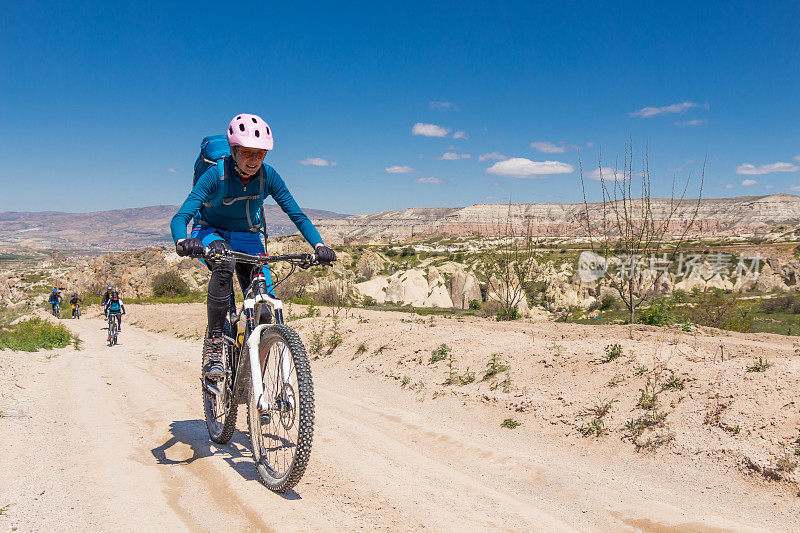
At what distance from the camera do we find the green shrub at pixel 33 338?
44.5 ft

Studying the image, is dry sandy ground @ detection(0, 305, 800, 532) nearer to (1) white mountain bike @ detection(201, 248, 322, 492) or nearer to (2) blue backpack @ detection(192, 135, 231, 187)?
(1) white mountain bike @ detection(201, 248, 322, 492)

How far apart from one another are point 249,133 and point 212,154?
2.16 feet

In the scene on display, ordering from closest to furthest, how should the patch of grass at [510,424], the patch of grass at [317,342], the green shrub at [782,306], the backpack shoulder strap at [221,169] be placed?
the backpack shoulder strap at [221,169]
the patch of grass at [510,424]
the patch of grass at [317,342]
the green shrub at [782,306]

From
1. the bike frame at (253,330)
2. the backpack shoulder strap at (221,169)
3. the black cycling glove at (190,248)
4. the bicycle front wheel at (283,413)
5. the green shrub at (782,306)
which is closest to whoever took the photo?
the bicycle front wheel at (283,413)

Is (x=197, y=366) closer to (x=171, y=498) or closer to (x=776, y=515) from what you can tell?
(x=171, y=498)

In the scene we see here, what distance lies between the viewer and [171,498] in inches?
148

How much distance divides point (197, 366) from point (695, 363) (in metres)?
9.29

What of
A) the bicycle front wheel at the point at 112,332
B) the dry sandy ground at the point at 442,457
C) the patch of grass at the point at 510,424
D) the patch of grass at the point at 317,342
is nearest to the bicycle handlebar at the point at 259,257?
the dry sandy ground at the point at 442,457

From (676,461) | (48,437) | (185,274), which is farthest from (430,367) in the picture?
(185,274)

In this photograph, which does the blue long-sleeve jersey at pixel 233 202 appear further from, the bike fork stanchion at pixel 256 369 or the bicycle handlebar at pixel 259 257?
the bike fork stanchion at pixel 256 369

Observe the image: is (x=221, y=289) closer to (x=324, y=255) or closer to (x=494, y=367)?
(x=324, y=255)

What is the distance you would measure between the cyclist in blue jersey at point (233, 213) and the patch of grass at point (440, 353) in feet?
14.9

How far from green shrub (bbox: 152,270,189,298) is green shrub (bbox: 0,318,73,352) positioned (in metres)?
26.8

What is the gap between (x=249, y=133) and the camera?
4246mm
